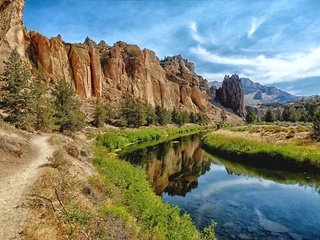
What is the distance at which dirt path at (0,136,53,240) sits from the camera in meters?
12.1

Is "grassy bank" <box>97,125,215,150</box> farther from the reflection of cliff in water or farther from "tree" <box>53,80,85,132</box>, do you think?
the reflection of cliff in water

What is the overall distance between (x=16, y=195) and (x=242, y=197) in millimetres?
19012

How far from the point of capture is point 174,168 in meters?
43.4

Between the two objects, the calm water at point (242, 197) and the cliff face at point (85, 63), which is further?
the cliff face at point (85, 63)

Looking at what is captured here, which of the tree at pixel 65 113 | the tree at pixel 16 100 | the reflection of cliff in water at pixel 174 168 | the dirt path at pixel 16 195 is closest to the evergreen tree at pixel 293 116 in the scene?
the reflection of cliff in water at pixel 174 168

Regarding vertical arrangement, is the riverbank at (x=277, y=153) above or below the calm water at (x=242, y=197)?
above

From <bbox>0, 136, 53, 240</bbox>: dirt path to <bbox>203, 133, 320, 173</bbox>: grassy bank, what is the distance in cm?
2706

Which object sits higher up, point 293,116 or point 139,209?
point 293,116

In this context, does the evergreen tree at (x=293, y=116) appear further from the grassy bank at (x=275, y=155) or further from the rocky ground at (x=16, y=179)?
the rocky ground at (x=16, y=179)

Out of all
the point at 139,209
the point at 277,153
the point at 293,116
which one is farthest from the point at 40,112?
the point at 293,116

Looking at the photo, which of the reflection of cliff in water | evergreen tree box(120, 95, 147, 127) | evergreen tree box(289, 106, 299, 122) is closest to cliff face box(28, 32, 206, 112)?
evergreen tree box(120, 95, 147, 127)

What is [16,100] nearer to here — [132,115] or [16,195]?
[16,195]

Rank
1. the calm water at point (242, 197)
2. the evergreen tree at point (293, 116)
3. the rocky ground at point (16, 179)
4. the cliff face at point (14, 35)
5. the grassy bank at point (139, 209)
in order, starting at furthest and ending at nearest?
the evergreen tree at point (293, 116)
the cliff face at point (14, 35)
the calm water at point (242, 197)
the grassy bank at point (139, 209)
the rocky ground at point (16, 179)

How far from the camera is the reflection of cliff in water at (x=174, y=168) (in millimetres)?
32341
